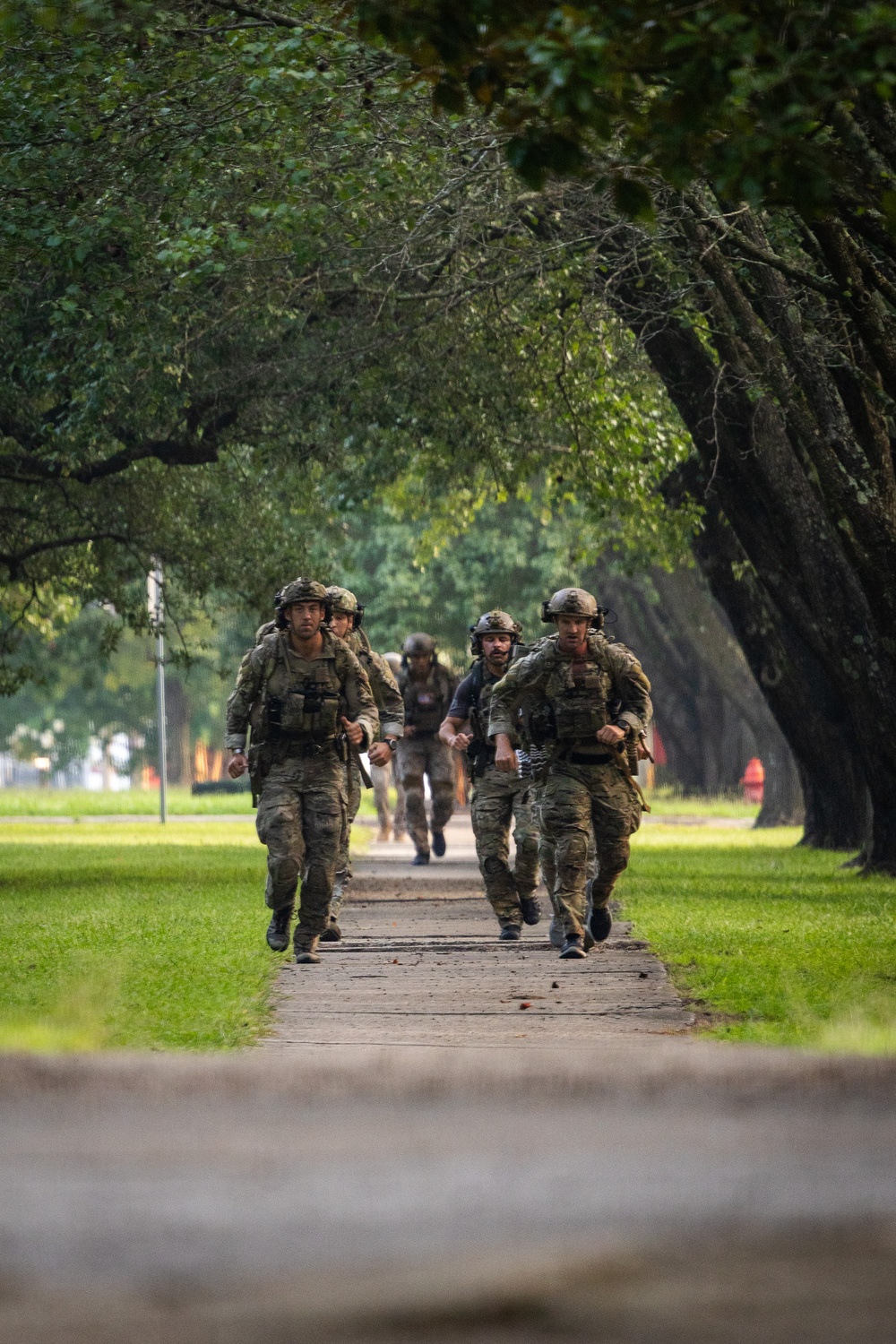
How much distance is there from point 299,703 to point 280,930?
138 centimetres

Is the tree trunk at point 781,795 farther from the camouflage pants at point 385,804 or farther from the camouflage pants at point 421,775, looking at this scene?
the camouflage pants at point 421,775

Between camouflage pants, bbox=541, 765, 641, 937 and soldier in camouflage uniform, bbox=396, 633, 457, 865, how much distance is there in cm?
733

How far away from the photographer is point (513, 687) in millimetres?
12297

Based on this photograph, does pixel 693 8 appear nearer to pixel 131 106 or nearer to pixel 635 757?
pixel 635 757

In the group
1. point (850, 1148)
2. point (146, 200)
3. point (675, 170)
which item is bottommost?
point (850, 1148)

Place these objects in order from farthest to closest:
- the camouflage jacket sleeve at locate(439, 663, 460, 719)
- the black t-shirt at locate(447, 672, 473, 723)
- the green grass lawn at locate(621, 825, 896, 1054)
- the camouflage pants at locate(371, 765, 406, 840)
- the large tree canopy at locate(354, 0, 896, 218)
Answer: the camouflage pants at locate(371, 765, 406, 840), the camouflage jacket sleeve at locate(439, 663, 460, 719), the black t-shirt at locate(447, 672, 473, 723), the green grass lawn at locate(621, 825, 896, 1054), the large tree canopy at locate(354, 0, 896, 218)

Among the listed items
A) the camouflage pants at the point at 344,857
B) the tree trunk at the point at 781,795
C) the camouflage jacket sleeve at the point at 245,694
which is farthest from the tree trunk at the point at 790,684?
the camouflage jacket sleeve at the point at 245,694

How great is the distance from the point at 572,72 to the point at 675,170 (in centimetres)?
69

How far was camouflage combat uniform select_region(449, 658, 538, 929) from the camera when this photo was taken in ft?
45.3

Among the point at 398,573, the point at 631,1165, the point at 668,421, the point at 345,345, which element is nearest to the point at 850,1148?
the point at 631,1165

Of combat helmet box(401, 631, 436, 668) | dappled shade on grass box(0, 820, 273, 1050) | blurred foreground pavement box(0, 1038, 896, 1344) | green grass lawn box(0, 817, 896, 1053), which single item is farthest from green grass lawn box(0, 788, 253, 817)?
blurred foreground pavement box(0, 1038, 896, 1344)

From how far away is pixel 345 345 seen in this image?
19.5 meters

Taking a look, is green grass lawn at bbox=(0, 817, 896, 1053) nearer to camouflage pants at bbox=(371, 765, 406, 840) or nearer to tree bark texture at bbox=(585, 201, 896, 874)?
tree bark texture at bbox=(585, 201, 896, 874)

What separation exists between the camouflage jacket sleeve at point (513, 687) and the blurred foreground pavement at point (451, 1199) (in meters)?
4.39
